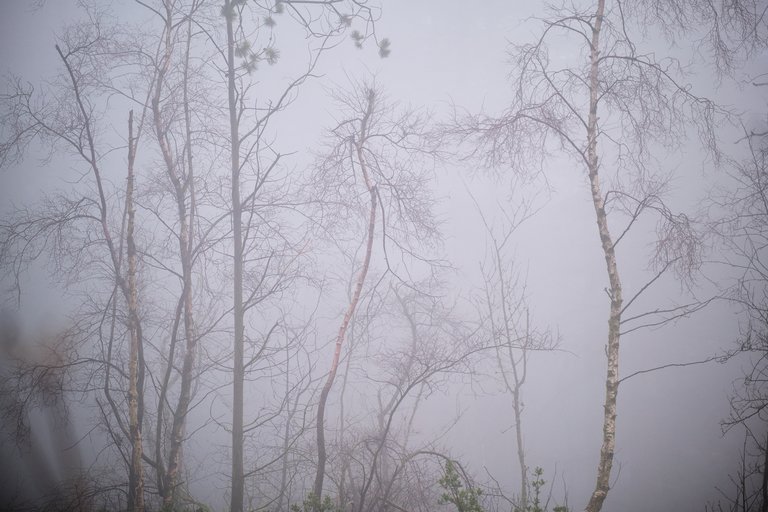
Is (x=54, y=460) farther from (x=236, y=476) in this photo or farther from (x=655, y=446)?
(x=655, y=446)

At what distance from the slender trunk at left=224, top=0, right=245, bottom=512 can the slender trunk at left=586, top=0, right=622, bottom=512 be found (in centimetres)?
410

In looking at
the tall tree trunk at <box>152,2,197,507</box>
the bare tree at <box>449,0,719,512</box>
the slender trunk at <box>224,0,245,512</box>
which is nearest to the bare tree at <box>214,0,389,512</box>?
the slender trunk at <box>224,0,245,512</box>

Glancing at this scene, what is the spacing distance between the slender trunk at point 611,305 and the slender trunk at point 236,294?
162 inches

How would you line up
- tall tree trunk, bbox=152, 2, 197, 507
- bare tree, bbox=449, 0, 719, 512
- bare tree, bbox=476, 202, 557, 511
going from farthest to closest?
bare tree, bbox=476, 202, 557, 511 → tall tree trunk, bbox=152, 2, 197, 507 → bare tree, bbox=449, 0, 719, 512

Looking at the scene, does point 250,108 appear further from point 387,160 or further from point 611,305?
point 611,305

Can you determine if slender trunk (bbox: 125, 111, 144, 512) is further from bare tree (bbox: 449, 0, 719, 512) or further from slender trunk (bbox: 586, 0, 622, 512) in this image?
slender trunk (bbox: 586, 0, 622, 512)

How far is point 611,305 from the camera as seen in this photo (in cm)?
385

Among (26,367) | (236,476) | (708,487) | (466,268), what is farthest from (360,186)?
(466,268)

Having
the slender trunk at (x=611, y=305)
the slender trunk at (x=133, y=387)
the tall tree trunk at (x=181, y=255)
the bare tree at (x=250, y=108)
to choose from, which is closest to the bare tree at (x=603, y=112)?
the slender trunk at (x=611, y=305)

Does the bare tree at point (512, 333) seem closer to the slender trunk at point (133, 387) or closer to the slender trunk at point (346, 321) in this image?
the slender trunk at point (346, 321)

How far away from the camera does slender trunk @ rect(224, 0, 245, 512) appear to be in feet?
15.0

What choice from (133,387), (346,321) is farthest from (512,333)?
(133,387)

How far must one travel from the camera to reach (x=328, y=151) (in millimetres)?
4926

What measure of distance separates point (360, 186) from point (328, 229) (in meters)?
0.82
